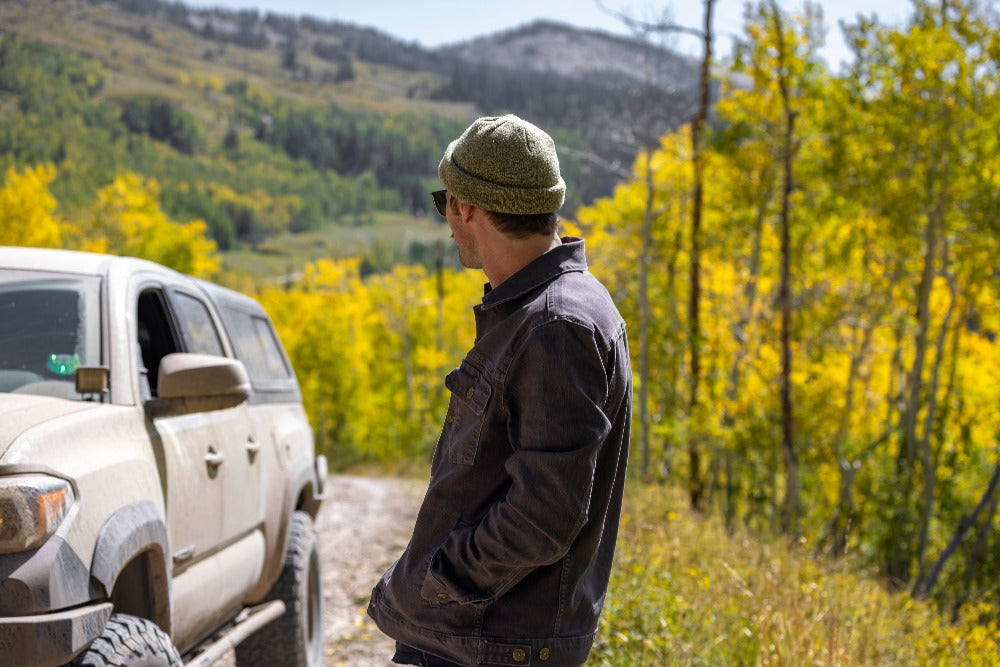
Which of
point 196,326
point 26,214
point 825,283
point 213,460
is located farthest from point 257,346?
point 26,214

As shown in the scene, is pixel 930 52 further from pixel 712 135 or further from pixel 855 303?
pixel 855 303

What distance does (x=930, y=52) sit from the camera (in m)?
19.1

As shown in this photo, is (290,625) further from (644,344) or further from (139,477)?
(644,344)

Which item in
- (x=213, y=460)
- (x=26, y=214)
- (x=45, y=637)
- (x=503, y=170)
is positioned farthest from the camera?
(x=26, y=214)

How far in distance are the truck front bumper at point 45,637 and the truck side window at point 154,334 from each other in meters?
1.83

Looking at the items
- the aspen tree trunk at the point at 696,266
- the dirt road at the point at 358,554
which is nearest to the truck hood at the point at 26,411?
the dirt road at the point at 358,554

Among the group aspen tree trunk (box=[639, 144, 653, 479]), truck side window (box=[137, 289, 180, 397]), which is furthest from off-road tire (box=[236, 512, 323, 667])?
aspen tree trunk (box=[639, 144, 653, 479])

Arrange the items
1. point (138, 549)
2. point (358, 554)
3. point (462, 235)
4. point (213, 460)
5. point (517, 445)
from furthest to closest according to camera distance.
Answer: point (358, 554)
point (213, 460)
point (138, 549)
point (462, 235)
point (517, 445)

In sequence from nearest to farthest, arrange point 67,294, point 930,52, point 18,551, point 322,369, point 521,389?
point 521,389 < point 18,551 < point 67,294 < point 930,52 < point 322,369

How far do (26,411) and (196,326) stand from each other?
1.75m

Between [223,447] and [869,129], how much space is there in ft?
61.7

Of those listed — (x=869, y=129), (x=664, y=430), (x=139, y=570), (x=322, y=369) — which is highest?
(x=869, y=129)

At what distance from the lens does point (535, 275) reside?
7.48 feet

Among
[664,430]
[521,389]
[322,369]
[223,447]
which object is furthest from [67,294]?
[322,369]
